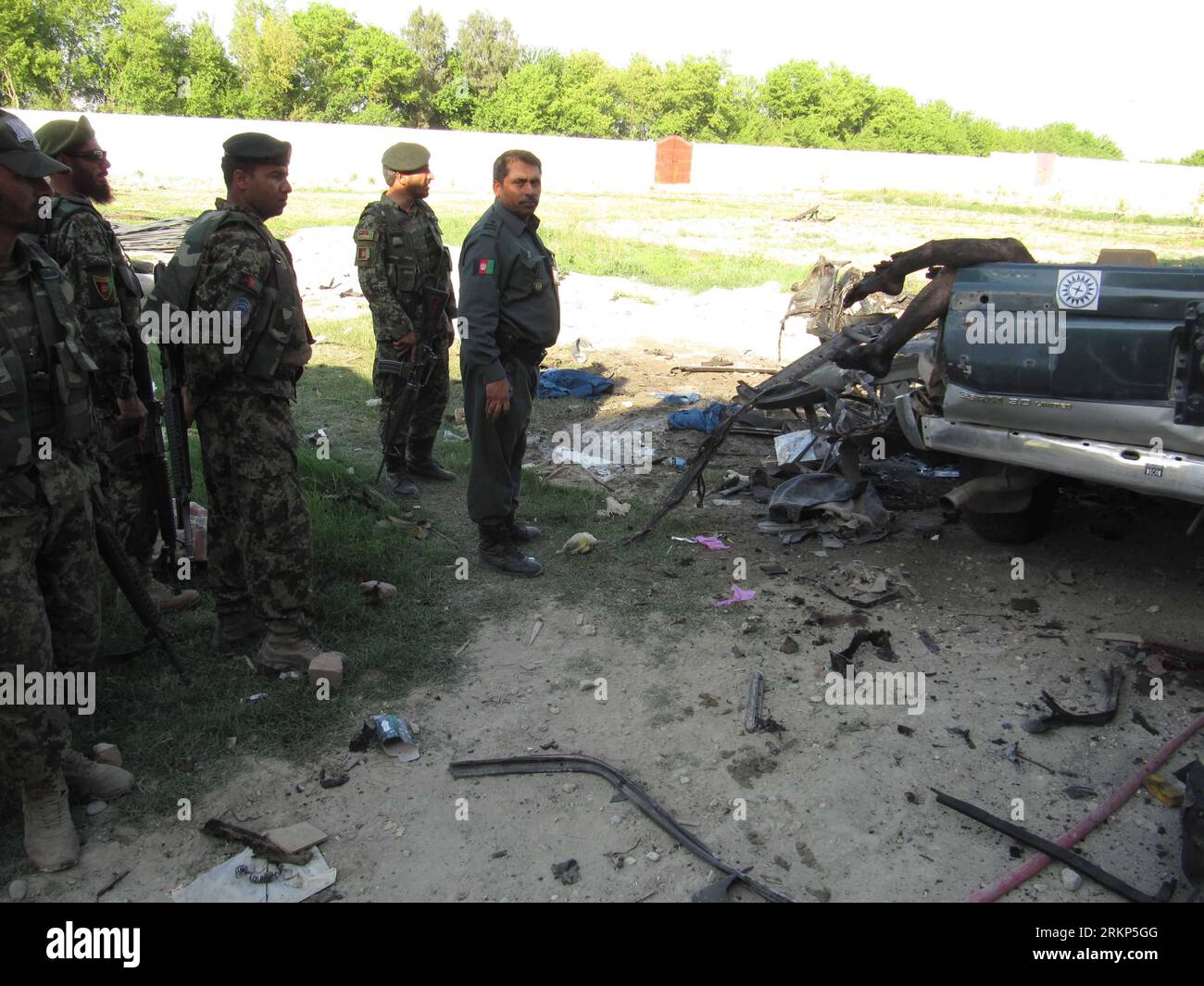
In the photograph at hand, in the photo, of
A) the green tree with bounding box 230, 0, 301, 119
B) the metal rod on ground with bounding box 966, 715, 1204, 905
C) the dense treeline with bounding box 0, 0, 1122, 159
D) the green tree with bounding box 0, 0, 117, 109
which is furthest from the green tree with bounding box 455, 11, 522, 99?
the metal rod on ground with bounding box 966, 715, 1204, 905

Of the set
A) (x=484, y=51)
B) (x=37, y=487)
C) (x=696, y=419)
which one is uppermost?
(x=484, y=51)

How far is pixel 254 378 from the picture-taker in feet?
11.6

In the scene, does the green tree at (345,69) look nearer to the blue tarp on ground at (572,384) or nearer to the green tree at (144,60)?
the green tree at (144,60)

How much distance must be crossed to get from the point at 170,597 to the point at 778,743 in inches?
117

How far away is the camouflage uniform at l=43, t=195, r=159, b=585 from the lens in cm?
384

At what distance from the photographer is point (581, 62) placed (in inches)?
2562

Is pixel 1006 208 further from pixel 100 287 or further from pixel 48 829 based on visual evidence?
pixel 48 829

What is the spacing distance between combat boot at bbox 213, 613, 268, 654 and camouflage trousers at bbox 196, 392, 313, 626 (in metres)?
0.16

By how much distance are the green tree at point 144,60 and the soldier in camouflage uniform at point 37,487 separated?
55.8 meters

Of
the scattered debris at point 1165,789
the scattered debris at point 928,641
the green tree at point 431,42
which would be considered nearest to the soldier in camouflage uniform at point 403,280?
the scattered debris at point 928,641

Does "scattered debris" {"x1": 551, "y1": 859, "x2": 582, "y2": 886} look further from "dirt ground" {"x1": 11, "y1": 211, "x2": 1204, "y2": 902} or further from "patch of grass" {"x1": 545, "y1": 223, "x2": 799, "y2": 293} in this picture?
"patch of grass" {"x1": 545, "y1": 223, "x2": 799, "y2": 293}

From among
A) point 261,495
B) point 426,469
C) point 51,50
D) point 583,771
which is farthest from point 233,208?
point 51,50

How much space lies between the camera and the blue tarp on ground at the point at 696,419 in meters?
7.45

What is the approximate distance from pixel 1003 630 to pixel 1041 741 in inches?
34.7
